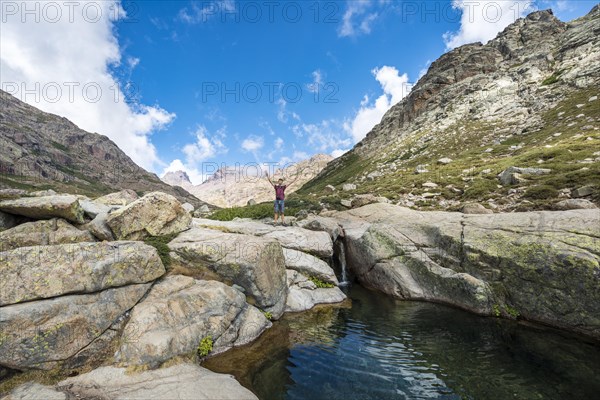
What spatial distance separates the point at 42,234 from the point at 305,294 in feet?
46.1

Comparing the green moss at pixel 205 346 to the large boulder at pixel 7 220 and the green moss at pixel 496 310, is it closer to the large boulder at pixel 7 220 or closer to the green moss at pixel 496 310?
the large boulder at pixel 7 220

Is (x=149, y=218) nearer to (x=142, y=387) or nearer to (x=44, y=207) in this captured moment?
(x=44, y=207)

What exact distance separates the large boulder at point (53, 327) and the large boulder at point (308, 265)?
10809mm

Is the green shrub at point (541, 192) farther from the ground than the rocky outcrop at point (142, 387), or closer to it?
farther from the ground

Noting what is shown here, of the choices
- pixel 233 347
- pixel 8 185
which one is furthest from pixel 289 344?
pixel 8 185

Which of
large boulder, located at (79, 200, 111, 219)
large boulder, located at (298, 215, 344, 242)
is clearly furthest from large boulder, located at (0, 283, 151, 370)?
large boulder, located at (298, 215, 344, 242)

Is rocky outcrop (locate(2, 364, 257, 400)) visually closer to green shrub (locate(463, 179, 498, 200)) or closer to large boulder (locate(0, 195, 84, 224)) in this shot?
large boulder (locate(0, 195, 84, 224))

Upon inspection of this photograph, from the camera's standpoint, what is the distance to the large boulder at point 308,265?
1978 centimetres

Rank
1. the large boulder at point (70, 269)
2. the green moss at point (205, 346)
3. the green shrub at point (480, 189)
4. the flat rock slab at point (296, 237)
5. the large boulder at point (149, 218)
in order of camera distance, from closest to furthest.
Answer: the large boulder at point (70, 269) < the green moss at point (205, 346) < the large boulder at point (149, 218) < the flat rock slab at point (296, 237) < the green shrub at point (480, 189)

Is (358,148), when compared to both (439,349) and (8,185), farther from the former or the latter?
(8,185)

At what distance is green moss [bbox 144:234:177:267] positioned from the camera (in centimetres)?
1424

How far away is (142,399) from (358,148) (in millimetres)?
153469

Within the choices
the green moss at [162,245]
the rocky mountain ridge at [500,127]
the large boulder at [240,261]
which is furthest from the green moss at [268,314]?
the rocky mountain ridge at [500,127]

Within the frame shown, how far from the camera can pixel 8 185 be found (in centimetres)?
19738
